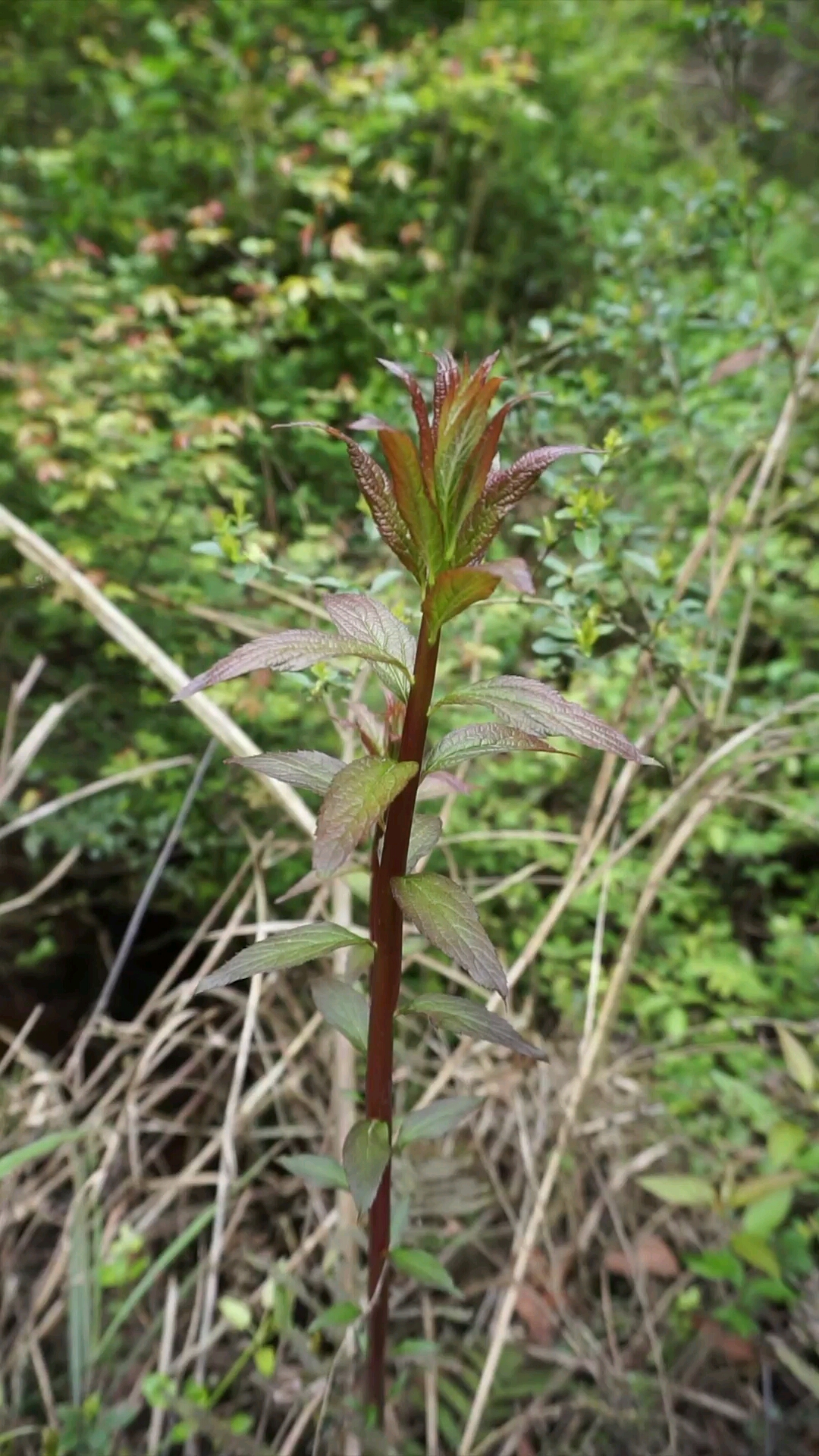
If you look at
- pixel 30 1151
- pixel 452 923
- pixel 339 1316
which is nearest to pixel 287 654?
pixel 452 923

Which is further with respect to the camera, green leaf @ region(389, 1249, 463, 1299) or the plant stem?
green leaf @ region(389, 1249, 463, 1299)

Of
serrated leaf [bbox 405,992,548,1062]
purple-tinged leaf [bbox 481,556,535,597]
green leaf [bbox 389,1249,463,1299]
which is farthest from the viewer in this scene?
green leaf [bbox 389,1249,463,1299]

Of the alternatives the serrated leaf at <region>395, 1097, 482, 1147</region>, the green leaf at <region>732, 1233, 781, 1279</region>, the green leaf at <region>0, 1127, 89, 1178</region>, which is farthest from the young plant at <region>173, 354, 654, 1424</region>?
the green leaf at <region>732, 1233, 781, 1279</region>

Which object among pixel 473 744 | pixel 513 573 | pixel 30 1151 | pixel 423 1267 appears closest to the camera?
pixel 513 573

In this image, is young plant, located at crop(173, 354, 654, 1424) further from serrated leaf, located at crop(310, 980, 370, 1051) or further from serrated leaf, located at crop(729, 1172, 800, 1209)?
serrated leaf, located at crop(729, 1172, 800, 1209)

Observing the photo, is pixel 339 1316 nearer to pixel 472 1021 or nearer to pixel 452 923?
pixel 472 1021

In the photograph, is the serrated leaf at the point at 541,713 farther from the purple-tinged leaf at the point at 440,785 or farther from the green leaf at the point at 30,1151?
the green leaf at the point at 30,1151

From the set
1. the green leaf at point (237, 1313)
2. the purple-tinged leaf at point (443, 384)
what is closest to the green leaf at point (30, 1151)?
the green leaf at point (237, 1313)
